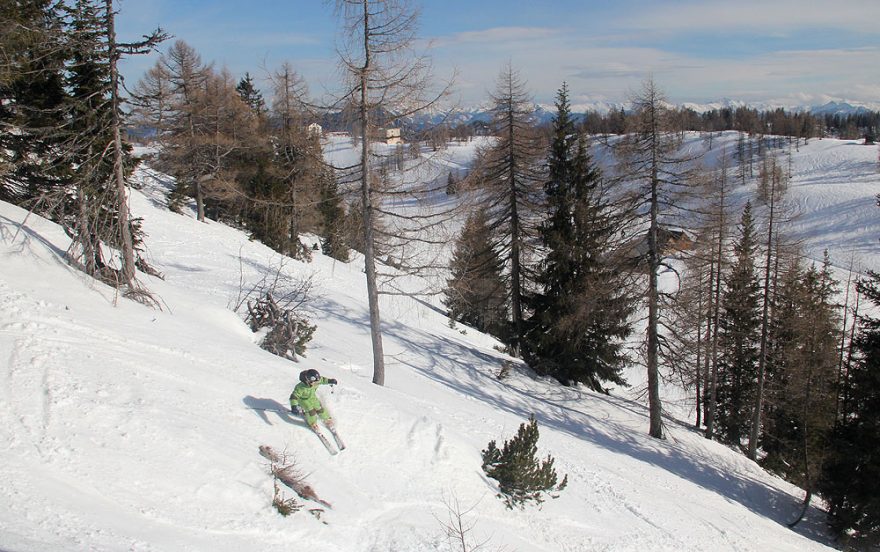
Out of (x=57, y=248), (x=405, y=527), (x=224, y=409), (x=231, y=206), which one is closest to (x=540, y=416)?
(x=405, y=527)

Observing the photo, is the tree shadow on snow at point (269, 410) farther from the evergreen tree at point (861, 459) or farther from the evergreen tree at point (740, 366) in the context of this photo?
the evergreen tree at point (740, 366)

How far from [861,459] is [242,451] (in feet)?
55.4

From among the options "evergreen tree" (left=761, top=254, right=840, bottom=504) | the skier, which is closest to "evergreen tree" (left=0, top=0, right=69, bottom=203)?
the skier

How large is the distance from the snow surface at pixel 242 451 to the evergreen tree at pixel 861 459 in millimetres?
1217

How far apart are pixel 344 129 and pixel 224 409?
627cm

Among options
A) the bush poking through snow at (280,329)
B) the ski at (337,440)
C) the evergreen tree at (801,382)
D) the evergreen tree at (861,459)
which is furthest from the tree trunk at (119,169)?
the evergreen tree at (801,382)

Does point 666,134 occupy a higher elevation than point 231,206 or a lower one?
higher

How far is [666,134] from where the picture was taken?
14766 millimetres

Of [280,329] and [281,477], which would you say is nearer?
→ [281,477]

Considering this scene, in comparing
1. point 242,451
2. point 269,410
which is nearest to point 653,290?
point 269,410

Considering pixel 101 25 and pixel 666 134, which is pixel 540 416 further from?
pixel 101 25

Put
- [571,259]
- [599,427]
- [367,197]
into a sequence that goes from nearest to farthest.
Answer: [367,197] → [599,427] → [571,259]

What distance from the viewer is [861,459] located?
14984 mm

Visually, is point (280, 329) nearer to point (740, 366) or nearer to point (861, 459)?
point (861, 459)
